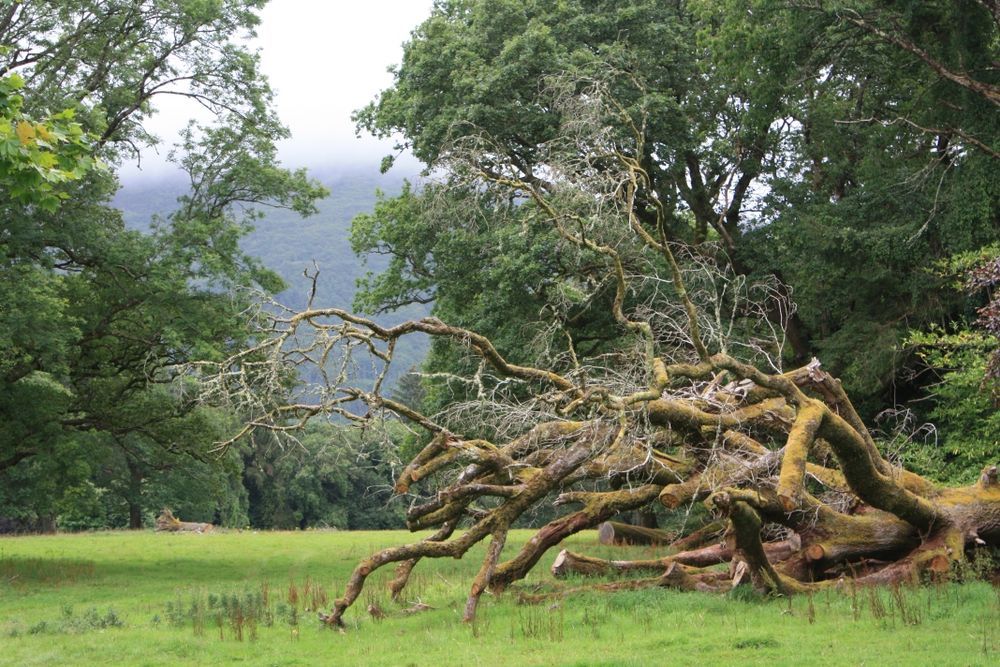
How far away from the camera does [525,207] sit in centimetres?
2364

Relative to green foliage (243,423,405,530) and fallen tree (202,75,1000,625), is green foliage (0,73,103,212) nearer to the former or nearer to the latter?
fallen tree (202,75,1000,625)

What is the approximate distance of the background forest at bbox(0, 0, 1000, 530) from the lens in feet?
71.2

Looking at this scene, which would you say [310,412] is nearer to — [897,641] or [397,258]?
[897,641]

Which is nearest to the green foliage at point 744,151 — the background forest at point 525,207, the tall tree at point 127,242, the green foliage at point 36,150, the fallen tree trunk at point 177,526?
the background forest at point 525,207

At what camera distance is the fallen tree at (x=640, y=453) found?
1373cm

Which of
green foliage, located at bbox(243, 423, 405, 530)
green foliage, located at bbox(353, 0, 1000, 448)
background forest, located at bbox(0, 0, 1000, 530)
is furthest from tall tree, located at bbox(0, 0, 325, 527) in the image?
green foliage, located at bbox(243, 423, 405, 530)

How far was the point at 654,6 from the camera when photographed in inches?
1064

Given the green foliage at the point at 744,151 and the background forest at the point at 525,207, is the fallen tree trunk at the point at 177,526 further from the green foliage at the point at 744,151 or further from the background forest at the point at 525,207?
the green foliage at the point at 744,151

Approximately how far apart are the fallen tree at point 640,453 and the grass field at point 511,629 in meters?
0.79

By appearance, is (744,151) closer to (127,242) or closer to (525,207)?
(525,207)

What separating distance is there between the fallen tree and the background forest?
417cm

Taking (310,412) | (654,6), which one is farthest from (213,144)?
(310,412)

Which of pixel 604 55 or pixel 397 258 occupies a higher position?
pixel 604 55

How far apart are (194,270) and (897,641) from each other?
19261 millimetres
